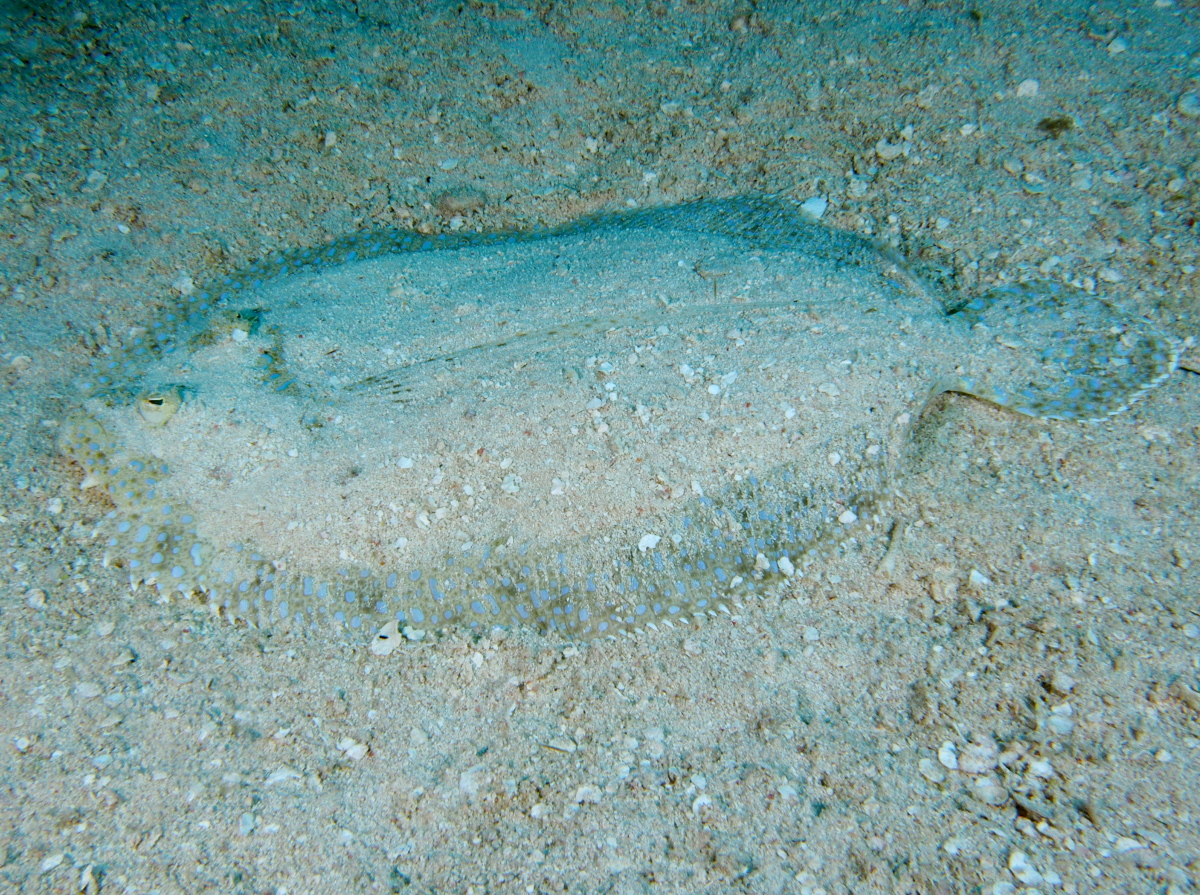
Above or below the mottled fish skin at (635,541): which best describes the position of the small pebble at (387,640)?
below

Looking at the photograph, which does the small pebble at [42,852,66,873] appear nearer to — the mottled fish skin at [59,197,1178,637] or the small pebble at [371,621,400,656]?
the mottled fish skin at [59,197,1178,637]

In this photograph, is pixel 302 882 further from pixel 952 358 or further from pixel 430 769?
pixel 952 358

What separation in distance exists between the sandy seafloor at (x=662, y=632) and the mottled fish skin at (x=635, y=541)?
5.0 inches

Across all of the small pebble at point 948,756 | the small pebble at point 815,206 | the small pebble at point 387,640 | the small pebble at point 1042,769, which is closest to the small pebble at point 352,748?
the small pebble at point 387,640

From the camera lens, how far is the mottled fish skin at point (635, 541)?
283cm

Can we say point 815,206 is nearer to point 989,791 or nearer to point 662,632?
point 662,632

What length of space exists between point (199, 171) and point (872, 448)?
4.29 m

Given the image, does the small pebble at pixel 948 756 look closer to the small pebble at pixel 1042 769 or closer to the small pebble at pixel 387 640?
the small pebble at pixel 1042 769

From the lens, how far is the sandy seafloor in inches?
89.7

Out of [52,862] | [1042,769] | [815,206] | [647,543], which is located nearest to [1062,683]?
[1042,769]

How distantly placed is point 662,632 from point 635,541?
0.43 metres

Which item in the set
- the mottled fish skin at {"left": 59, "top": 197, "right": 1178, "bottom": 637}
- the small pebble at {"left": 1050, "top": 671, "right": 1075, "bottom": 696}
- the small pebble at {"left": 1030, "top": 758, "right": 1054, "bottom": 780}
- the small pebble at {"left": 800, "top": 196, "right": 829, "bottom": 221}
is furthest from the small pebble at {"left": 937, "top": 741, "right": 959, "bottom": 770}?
the small pebble at {"left": 800, "top": 196, "right": 829, "bottom": 221}

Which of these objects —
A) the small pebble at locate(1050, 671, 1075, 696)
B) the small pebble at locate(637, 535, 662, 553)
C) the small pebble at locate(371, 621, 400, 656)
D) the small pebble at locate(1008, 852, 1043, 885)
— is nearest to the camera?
the small pebble at locate(1008, 852, 1043, 885)

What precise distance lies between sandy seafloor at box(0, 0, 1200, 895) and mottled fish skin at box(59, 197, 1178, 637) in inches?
5.0
